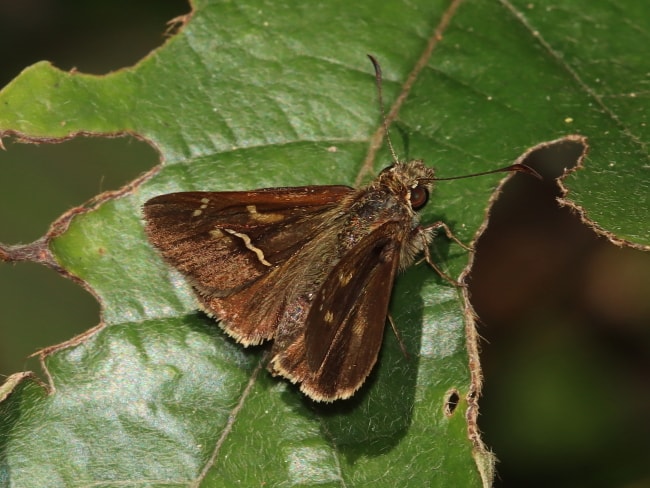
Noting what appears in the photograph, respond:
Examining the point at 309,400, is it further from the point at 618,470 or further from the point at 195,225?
the point at 618,470

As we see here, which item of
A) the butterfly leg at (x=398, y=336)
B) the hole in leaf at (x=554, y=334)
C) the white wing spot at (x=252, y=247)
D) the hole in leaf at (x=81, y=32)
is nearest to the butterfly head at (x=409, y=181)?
the butterfly leg at (x=398, y=336)

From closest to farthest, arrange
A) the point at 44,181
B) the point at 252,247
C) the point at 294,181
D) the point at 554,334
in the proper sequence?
the point at 252,247 < the point at 294,181 < the point at 554,334 < the point at 44,181

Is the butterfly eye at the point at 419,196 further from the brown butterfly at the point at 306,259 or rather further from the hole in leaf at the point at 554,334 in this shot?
the hole in leaf at the point at 554,334

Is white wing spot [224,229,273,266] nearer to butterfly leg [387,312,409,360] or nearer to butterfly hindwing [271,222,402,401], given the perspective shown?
butterfly hindwing [271,222,402,401]

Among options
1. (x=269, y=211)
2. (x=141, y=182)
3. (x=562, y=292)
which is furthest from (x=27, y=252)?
(x=562, y=292)

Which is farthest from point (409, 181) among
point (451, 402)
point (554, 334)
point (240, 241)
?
point (554, 334)

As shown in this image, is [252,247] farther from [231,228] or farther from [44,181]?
[44,181]

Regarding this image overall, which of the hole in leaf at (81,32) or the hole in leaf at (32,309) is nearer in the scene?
the hole in leaf at (32,309)
